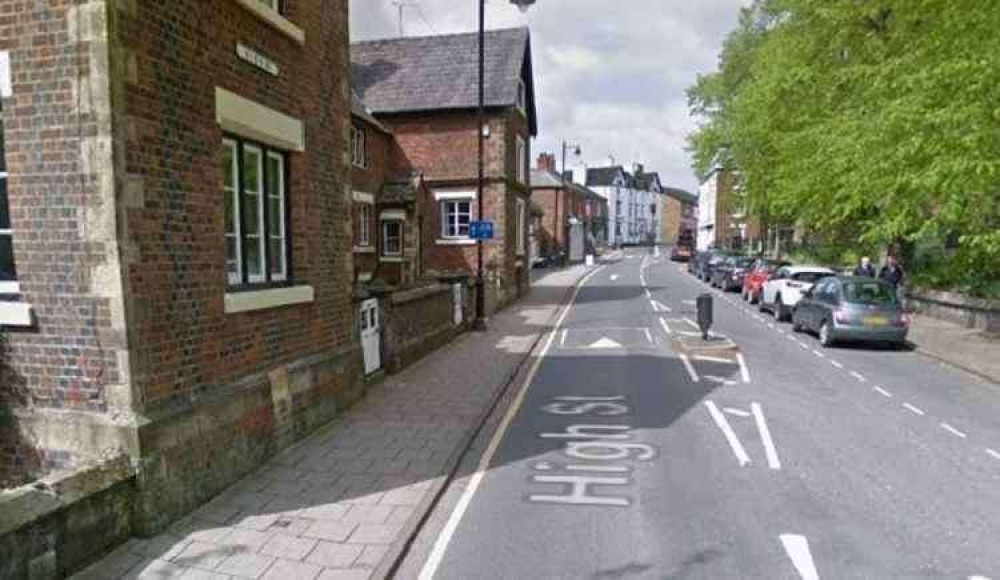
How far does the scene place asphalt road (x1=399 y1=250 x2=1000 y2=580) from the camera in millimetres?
4242

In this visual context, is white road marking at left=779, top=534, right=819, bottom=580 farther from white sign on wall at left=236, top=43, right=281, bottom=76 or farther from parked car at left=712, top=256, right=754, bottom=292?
parked car at left=712, top=256, right=754, bottom=292

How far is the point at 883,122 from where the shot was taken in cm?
1277

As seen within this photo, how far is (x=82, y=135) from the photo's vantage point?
4195mm

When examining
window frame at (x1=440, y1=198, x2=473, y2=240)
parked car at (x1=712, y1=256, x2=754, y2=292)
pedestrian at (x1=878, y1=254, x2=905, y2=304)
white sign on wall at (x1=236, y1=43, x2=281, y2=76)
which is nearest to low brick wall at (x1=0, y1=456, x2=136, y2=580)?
white sign on wall at (x1=236, y1=43, x2=281, y2=76)

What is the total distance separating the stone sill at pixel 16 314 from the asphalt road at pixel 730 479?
332 centimetres

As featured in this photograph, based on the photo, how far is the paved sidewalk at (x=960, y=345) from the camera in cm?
1085

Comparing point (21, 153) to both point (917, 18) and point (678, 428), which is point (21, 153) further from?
point (917, 18)

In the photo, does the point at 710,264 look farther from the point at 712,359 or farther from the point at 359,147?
the point at 712,359

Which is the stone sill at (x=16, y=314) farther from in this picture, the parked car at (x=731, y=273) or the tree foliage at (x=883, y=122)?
the parked car at (x=731, y=273)

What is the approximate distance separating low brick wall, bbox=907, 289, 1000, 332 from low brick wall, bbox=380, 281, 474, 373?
499 inches

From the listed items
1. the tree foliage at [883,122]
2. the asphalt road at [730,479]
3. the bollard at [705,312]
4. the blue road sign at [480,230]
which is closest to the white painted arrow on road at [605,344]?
the bollard at [705,312]

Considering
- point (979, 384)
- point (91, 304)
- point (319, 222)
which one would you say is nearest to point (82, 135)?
point (91, 304)

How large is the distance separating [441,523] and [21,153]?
13.6 feet

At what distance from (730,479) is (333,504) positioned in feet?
11.7
